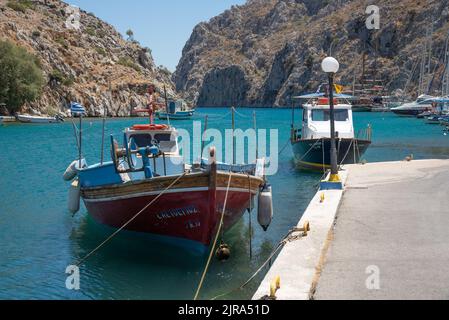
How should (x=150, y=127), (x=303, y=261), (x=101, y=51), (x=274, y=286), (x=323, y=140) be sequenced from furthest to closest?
(x=101, y=51), (x=323, y=140), (x=150, y=127), (x=303, y=261), (x=274, y=286)

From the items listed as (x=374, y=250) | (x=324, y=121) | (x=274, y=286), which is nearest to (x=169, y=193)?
(x=374, y=250)

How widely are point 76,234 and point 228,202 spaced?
19.2 feet

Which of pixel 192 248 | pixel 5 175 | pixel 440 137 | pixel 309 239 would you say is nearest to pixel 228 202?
pixel 192 248

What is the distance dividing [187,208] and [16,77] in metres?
79.5

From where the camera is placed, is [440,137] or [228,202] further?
[440,137]

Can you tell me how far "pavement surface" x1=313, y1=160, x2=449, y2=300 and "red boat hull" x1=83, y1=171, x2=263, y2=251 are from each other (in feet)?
9.28

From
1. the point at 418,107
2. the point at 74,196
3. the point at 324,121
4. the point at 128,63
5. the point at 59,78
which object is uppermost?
the point at 128,63

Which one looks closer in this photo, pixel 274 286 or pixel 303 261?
pixel 274 286

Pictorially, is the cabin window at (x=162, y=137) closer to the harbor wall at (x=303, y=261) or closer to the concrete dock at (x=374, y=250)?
the concrete dock at (x=374, y=250)

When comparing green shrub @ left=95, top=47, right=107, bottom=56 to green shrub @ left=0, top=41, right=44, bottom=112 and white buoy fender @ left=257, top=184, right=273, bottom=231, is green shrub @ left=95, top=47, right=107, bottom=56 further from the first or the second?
white buoy fender @ left=257, top=184, right=273, bottom=231

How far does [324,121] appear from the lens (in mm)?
31078

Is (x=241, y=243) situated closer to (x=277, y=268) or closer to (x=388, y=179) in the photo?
(x=388, y=179)

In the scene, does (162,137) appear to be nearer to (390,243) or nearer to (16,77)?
(390,243)

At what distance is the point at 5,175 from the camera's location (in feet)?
102
